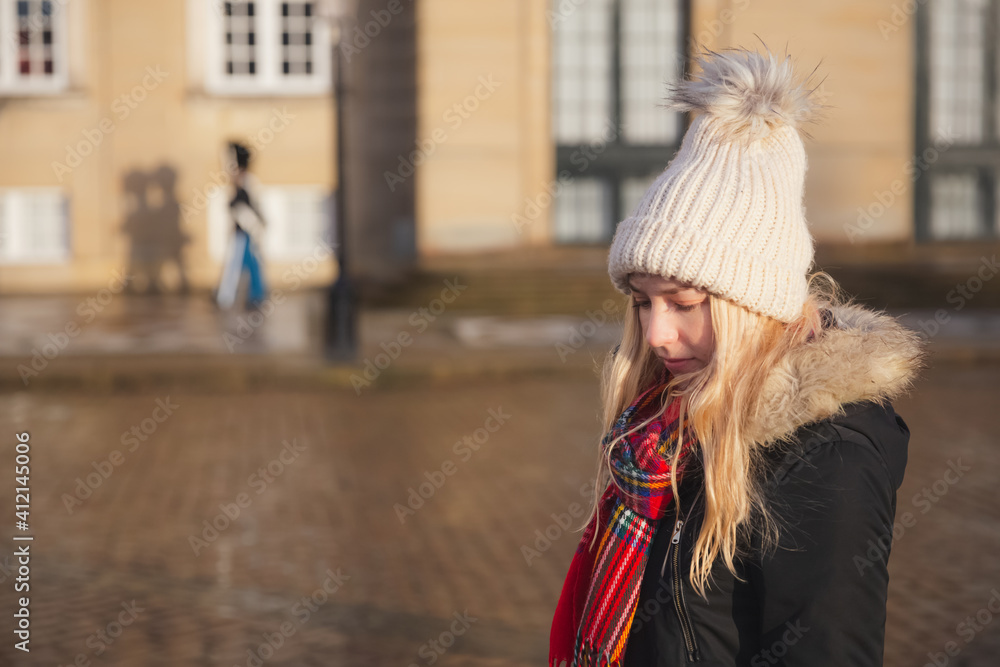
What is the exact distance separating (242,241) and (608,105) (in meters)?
6.30

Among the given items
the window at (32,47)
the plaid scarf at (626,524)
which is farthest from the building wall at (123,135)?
the plaid scarf at (626,524)

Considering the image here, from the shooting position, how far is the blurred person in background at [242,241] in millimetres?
15984

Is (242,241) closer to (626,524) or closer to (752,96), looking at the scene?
(626,524)

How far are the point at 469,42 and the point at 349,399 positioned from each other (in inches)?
326

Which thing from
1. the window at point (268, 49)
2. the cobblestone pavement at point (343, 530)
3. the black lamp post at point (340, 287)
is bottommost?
the cobblestone pavement at point (343, 530)

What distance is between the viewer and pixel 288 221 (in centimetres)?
1980

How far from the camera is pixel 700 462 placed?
200 centimetres

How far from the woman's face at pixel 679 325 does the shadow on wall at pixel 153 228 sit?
18132 mm

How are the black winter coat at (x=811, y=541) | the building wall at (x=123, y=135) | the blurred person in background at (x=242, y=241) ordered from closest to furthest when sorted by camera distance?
the black winter coat at (x=811, y=541) → the blurred person in background at (x=242, y=241) → the building wall at (x=123, y=135)

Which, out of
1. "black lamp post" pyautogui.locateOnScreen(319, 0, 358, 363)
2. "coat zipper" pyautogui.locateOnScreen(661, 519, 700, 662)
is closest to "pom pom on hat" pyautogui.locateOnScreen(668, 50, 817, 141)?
"coat zipper" pyautogui.locateOnScreen(661, 519, 700, 662)

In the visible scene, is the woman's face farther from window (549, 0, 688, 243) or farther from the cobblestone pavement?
window (549, 0, 688, 243)

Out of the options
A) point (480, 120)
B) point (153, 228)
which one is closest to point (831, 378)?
point (480, 120)

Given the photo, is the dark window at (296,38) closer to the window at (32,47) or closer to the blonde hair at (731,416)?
the window at (32,47)

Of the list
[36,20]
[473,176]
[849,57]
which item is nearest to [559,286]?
[473,176]
